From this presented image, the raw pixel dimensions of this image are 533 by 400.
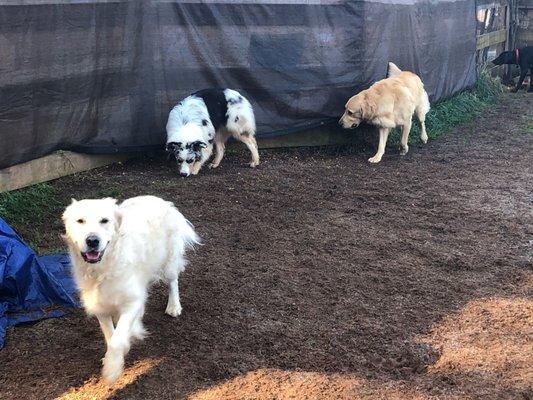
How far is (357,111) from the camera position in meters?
8.34

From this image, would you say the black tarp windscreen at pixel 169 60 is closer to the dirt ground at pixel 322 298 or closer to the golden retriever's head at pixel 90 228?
the dirt ground at pixel 322 298

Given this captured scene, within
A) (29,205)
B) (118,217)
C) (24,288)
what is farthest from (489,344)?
(29,205)

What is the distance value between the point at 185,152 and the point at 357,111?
8.89 feet

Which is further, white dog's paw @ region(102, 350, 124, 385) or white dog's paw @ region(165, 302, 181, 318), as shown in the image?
white dog's paw @ region(165, 302, 181, 318)

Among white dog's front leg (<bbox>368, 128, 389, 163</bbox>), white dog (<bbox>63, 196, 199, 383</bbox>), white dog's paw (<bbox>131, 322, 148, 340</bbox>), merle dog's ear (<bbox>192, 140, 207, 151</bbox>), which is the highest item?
white dog (<bbox>63, 196, 199, 383</bbox>)

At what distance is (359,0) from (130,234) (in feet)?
20.8

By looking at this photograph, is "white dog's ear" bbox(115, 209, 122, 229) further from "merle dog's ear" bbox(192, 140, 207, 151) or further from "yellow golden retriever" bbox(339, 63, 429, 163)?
"yellow golden retriever" bbox(339, 63, 429, 163)

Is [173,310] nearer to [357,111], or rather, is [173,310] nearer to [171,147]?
[171,147]

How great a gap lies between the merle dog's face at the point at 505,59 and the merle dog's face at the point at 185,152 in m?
10.1

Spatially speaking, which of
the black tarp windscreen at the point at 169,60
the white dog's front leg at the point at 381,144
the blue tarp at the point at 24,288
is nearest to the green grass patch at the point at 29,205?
the black tarp windscreen at the point at 169,60

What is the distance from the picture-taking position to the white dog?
118 inches

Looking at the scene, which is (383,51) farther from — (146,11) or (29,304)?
(29,304)

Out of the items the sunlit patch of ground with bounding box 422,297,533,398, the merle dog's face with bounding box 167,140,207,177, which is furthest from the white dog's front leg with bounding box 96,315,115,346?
the merle dog's face with bounding box 167,140,207,177

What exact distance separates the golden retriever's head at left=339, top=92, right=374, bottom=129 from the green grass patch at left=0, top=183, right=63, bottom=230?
427 cm
